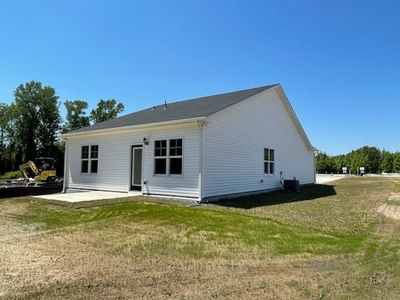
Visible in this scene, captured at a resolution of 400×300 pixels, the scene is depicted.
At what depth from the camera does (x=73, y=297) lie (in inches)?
145

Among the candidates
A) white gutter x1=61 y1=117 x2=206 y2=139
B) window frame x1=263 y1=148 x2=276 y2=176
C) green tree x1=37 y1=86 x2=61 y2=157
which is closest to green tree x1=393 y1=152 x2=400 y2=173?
window frame x1=263 y1=148 x2=276 y2=176

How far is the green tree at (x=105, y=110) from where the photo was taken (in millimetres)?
49188

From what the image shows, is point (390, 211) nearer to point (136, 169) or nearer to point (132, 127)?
point (136, 169)

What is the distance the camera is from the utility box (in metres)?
18.0

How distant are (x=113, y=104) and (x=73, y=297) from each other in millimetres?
48105

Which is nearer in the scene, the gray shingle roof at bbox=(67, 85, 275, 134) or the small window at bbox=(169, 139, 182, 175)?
the small window at bbox=(169, 139, 182, 175)

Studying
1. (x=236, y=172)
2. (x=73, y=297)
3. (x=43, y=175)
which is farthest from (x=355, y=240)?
(x=43, y=175)

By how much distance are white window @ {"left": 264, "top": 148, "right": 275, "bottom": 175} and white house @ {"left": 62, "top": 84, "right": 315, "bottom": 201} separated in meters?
0.05

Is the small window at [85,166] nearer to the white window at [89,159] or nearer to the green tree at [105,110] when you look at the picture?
the white window at [89,159]

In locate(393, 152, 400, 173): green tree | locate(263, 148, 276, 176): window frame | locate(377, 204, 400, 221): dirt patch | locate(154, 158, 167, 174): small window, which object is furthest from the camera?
locate(393, 152, 400, 173): green tree

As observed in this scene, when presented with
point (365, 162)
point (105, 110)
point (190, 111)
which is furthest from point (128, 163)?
point (365, 162)

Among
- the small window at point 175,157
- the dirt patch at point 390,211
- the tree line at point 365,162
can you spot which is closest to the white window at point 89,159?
the small window at point 175,157

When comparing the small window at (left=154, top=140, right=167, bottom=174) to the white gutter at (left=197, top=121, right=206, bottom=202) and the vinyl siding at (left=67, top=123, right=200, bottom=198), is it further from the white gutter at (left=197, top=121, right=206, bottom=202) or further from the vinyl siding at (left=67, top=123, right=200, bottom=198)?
the white gutter at (left=197, top=121, right=206, bottom=202)

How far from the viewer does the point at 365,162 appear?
70.3m
